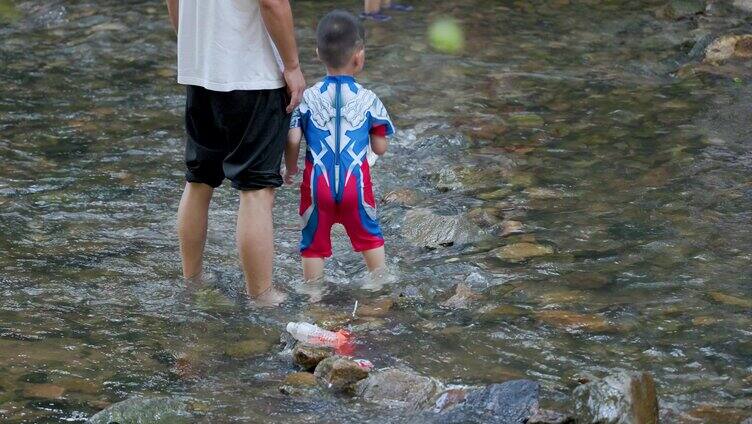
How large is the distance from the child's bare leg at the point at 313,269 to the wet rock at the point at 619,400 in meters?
1.72

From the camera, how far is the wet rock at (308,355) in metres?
4.01

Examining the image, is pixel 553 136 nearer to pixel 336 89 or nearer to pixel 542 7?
pixel 336 89

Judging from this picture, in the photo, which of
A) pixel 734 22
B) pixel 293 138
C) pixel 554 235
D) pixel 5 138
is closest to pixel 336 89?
pixel 293 138

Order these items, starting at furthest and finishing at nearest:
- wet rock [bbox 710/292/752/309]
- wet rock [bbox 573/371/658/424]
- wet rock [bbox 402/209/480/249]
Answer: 1. wet rock [bbox 402/209/480/249]
2. wet rock [bbox 710/292/752/309]
3. wet rock [bbox 573/371/658/424]

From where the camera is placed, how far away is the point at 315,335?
4.29 meters

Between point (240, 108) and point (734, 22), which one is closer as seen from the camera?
point (240, 108)

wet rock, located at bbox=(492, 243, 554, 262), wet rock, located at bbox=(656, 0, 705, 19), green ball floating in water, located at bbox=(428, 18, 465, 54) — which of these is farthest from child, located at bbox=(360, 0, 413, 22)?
wet rock, located at bbox=(492, 243, 554, 262)

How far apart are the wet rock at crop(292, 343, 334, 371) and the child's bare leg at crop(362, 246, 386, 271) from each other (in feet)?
3.03

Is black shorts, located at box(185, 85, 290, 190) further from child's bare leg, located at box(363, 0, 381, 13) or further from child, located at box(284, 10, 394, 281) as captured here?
child's bare leg, located at box(363, 0, 381, 13)

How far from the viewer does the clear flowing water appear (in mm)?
4027

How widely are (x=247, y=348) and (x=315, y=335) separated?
0.26 meters

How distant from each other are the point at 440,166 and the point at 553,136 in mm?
840

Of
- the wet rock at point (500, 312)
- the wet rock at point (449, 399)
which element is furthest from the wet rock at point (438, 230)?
the wet rock at point (449, 399)

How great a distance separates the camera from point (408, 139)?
7.09 meters
